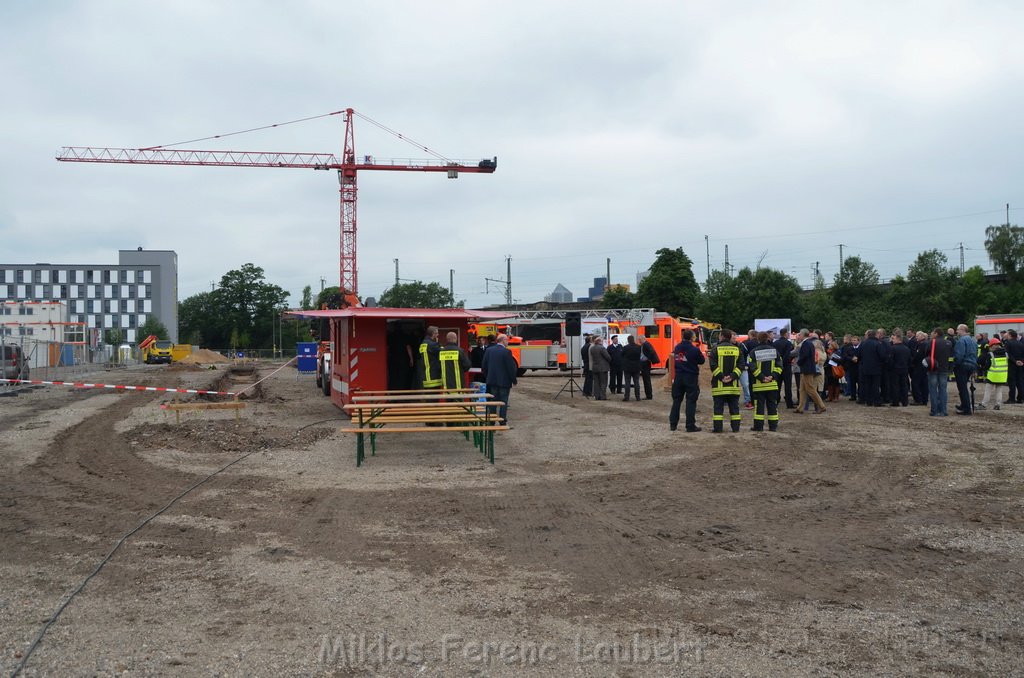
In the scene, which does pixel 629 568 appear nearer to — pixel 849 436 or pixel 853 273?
pixel 849 436

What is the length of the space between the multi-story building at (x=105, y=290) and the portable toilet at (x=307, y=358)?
276 feet

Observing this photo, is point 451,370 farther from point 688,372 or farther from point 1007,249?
point 1007,249

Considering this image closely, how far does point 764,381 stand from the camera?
44.7 ft

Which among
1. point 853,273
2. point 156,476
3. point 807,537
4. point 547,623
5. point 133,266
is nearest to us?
point 547,623

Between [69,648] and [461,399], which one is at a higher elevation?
[461,399]

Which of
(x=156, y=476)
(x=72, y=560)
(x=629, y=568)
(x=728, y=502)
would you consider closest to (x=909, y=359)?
(x=728, y=502)

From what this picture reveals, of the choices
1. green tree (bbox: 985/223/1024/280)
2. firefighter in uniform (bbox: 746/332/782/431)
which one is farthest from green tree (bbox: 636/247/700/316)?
firefighter in uniform (bbox: 746/332/782/431)

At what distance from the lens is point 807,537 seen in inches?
272

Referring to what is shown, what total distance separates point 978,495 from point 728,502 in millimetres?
2724

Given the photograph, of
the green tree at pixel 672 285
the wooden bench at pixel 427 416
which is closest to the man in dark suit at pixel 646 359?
the wooden bench at pixel 427 416

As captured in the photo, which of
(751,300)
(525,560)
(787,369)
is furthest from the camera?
(751,300)

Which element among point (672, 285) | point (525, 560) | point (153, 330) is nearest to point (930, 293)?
point (672, 285)

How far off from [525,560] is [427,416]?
241 inches

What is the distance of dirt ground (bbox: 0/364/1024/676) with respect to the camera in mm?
4449
